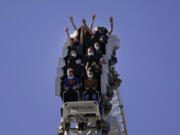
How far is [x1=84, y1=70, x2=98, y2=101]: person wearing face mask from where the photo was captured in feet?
100

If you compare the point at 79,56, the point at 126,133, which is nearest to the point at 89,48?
the point at 79,56

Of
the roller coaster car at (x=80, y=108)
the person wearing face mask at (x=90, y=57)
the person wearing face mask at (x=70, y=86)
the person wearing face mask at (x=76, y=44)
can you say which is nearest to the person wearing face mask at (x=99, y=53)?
the person wearing face mask at (x=90, y=57)

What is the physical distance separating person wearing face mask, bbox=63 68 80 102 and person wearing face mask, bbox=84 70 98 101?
430 mm

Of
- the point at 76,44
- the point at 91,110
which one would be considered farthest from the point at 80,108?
the point at 76,44

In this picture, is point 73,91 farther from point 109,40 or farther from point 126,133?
point 126,133

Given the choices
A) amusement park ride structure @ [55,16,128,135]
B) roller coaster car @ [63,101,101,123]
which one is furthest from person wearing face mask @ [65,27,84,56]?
roller coaster car @ [63,101,101,123]

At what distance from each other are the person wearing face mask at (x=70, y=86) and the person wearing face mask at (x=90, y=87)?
1.41 ft

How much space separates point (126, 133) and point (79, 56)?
6.19 meters

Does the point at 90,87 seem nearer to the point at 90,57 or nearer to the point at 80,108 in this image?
the point at 80,108

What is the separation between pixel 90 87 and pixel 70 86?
0.92 meters

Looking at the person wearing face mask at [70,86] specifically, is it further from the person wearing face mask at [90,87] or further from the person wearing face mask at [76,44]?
the person wearing face mask at [76,44]

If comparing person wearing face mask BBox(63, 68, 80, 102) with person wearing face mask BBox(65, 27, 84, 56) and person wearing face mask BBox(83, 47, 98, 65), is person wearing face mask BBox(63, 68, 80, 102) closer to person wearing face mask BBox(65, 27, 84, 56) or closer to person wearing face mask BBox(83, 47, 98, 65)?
person wearing face mask BBox(83, 47, 98, 65)

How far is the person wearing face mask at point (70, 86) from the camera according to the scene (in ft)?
101

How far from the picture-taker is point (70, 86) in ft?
102
